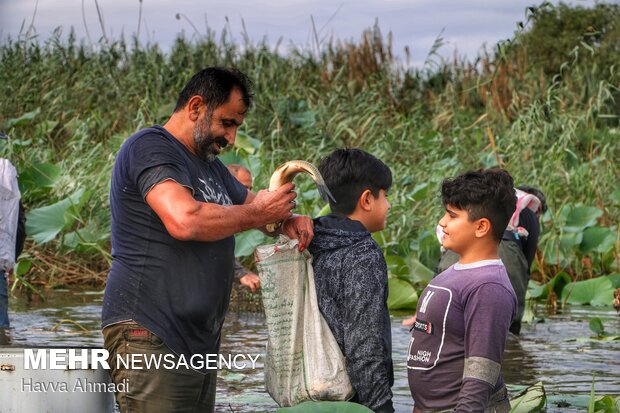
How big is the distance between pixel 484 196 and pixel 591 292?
20.2 ft

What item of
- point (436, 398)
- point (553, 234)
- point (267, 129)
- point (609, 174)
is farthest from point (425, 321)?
point (267, 129)

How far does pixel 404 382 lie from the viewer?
6.34 meters

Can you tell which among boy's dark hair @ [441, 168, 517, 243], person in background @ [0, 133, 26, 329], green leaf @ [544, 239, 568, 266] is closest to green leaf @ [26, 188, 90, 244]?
person in background @ [0, 133, 26, 329]

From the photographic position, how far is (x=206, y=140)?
3504 mm

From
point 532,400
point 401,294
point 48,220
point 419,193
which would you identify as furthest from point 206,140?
point 419,193

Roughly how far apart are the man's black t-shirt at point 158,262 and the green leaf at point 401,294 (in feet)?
18.3

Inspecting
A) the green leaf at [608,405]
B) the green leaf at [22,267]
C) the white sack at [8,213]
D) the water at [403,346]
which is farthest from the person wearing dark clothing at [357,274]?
the green leaf at [22,267]

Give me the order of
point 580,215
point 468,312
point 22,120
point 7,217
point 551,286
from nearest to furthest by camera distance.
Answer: point 468,312
point 7,217
point 551,286
point 580,215
point 22,120

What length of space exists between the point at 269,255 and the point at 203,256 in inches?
7.9

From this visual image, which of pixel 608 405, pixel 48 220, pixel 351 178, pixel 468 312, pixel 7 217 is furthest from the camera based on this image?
pixel 48 220

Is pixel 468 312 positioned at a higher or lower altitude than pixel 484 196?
lower

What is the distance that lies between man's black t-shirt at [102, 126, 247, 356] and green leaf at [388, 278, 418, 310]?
18.3 feet

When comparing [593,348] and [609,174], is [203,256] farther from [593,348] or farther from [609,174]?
[609,174]

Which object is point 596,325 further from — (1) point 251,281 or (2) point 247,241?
(1) point 251,281
